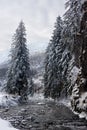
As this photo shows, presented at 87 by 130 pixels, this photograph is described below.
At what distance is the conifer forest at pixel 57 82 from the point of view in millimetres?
19475

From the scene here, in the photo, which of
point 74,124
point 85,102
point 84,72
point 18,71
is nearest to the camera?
point 74,124

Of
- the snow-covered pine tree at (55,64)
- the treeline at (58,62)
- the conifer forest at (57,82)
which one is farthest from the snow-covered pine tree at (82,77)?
the snow-covered pine tree at (55,64)

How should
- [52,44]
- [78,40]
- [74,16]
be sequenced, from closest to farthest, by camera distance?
1. [78,40]
2. [74,16]
3. [52,44]

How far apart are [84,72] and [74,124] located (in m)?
7.42

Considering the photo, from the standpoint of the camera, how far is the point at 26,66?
43594 millimetres

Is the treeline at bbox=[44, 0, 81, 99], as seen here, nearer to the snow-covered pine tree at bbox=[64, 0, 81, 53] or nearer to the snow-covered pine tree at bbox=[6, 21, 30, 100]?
the snow-covered pine tree at bbox=[64, 0, 81, 53]

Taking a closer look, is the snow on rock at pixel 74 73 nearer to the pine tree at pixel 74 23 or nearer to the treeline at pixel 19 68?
the pine tree at pixel 74 23

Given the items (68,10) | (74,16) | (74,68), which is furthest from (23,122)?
(68,10)

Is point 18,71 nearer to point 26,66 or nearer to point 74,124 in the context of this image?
point 26,66

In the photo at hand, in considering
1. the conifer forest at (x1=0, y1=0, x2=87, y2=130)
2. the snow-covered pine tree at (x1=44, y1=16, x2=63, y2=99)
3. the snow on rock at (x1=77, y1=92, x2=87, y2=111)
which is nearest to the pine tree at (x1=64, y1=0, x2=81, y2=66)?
the conifer forest at (x1=0, y1=0, x2=87, y2=130)

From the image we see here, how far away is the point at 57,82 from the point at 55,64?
347 cm

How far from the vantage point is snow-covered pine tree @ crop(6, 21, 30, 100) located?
139 ft

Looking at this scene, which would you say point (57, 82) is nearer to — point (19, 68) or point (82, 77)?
point (19, 68)

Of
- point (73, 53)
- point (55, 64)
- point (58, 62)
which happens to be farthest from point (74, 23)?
point (55, 64)
